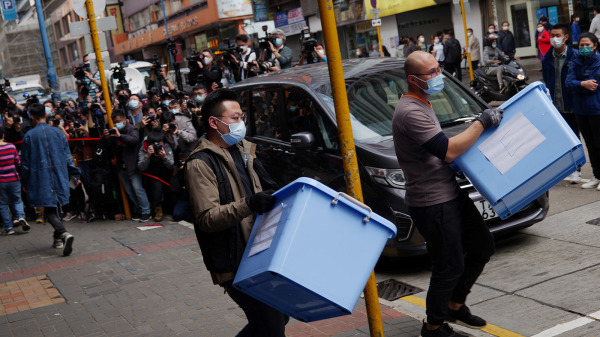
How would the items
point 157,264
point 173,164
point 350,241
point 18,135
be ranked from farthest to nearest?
point 18,135, point 173,164, point 157,264, point 350,241

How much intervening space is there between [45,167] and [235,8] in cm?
4153

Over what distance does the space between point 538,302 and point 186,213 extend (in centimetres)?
616

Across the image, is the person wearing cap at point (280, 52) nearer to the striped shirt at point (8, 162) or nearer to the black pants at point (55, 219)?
the striped shirt at point (8, 162)

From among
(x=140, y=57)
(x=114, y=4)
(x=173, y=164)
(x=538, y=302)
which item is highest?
(x=114, y=4)

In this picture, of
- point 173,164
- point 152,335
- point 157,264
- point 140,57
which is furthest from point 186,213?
point 140,57

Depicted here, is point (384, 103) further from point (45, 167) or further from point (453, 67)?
point (453, 67)

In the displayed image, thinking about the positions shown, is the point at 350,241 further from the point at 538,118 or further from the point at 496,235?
the point at 496,235

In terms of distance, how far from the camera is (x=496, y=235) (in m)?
6.74

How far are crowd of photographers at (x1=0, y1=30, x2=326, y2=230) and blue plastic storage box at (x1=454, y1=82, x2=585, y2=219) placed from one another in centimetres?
625

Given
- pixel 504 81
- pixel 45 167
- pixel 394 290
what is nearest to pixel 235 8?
pixel 504 81

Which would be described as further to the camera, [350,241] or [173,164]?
[173,164]

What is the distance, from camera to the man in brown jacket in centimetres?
356

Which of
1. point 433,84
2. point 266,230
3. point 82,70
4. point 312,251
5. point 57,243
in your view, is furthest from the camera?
point 82,70

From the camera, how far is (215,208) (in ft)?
11.7
